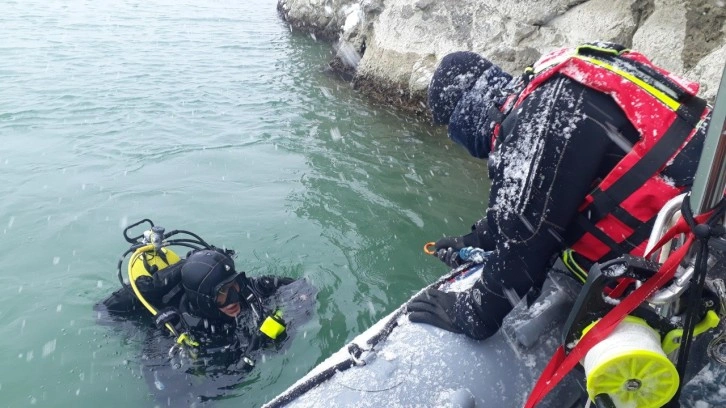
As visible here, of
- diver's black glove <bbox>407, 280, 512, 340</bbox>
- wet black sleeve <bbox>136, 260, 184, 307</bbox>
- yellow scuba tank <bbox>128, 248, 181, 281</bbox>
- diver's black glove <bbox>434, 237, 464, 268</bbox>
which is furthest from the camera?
yellow scuba tank <bbox>128, 248, 181, 281</bbox>

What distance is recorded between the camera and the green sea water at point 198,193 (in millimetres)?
4590

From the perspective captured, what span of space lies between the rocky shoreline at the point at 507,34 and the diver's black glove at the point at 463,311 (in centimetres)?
474

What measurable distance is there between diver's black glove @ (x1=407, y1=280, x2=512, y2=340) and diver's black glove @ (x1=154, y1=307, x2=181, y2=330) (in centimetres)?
196

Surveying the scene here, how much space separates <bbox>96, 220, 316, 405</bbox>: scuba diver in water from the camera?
3.80 metres

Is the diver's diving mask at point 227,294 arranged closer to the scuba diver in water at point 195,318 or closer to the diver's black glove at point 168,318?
the scuba diver in water at point 195,318

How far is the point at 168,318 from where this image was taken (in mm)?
3799

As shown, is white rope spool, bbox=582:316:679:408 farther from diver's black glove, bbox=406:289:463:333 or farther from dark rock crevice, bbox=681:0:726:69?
dark rock crevice, bbox=681:0:726:69

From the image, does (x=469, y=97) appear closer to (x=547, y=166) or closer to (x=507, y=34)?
(x=547, y=166)

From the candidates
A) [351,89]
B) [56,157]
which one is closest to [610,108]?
[56,157]

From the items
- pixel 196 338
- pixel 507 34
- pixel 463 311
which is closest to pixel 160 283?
pixel 196 338

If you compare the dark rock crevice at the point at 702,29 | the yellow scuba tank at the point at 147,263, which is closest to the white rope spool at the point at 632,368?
the yellow scuba tank at the point at 147,263

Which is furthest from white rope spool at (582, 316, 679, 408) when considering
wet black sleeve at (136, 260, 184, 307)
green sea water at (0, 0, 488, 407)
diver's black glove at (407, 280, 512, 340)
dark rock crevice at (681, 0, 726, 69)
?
dark rock crevice at (681, 0, 726, 69)

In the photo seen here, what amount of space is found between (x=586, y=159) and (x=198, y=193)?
6.18 m

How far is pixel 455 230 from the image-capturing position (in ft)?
20.6
